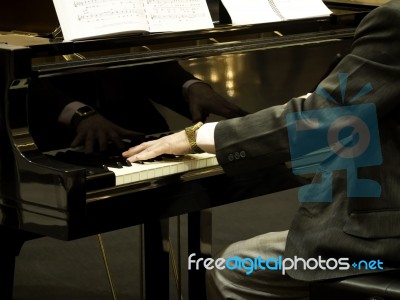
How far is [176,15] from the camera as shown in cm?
291

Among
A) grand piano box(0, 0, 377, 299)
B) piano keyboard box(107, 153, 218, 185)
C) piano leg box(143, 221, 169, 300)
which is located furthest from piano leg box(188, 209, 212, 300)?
piano keyboard box(107, 153, 218, 185)

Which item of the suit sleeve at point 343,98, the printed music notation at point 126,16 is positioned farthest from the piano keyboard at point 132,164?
the printed music notation at point 126,16

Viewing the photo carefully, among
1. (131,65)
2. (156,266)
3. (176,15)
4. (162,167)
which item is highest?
(176,15)

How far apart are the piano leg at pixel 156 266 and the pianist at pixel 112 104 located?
30cm

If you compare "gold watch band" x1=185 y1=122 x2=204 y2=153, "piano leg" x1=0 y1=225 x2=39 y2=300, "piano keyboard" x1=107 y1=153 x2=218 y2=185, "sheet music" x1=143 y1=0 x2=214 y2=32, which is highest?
"sheet music" x1=143 y1=0 x2=214 y2=32

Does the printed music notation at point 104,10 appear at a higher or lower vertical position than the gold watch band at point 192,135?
higher

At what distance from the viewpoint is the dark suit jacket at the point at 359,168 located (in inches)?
83.8

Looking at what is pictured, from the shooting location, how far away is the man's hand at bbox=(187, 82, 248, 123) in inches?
112

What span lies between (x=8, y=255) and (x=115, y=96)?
87 centimetres

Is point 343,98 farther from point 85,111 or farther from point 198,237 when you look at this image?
point 198,237

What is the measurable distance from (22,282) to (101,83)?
6.03 feet

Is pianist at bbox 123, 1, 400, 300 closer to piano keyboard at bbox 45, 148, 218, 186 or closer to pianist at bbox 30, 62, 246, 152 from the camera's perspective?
piano keyboard at bbox 45, 148, 218, 186

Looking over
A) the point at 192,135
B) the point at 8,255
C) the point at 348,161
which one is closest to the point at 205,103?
the point at 192,135

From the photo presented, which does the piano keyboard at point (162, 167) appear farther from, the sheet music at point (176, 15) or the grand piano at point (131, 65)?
the sheet music at point (176, 15)
